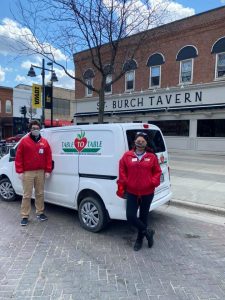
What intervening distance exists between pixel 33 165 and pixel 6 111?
36.2 meters

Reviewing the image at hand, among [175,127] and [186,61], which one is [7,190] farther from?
[186,61]

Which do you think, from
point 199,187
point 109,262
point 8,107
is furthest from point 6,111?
point 109,262

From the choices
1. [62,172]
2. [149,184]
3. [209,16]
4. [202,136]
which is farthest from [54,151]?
[209,16]

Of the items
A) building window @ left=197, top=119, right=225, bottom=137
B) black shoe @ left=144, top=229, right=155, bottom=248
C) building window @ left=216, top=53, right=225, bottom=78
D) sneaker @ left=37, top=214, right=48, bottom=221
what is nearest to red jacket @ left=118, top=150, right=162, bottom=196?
black shoe @ left=144, top=229, right=155, bottom=248

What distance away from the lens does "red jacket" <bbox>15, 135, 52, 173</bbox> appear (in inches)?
197

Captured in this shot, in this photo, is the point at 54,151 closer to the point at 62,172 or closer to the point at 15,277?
the point at 62,172

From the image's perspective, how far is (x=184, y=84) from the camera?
58.4ft

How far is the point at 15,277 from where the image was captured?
3.36 metres

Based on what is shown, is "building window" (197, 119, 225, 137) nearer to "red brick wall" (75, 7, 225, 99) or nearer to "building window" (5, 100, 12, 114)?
"red brick wall" (75, 7, 225, 99)

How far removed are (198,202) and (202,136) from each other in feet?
37.7

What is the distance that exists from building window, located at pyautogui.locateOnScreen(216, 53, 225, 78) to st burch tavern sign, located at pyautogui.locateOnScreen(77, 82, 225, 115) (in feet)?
2.17

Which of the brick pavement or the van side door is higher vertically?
the van side door

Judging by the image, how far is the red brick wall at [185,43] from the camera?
640 inches

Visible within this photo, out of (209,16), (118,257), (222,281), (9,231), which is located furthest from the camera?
(209,16)
